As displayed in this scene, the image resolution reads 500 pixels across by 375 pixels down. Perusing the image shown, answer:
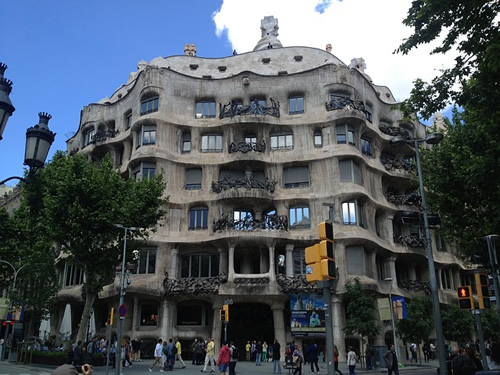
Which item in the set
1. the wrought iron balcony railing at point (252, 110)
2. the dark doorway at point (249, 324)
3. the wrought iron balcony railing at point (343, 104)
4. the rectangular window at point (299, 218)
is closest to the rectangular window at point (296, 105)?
the wrought iron balcony railing at point (252, 110)

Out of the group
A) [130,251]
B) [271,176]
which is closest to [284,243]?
[271,176]

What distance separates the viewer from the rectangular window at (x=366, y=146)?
1591 inches

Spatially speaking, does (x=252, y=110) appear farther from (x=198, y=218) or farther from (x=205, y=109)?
(x=198, y=218)

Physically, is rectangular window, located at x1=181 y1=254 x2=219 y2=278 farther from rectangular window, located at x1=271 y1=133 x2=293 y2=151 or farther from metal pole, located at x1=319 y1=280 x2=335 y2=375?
metal pole, located at x1=319 y1=280 x2=335 y2=375

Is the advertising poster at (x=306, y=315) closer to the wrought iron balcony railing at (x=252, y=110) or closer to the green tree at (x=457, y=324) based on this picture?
the green tree at (x=457, y=324)

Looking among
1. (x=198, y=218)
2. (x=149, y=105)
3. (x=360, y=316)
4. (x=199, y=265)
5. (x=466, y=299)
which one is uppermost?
(x=149, y=105)

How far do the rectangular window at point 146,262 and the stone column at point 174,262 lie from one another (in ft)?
4.14

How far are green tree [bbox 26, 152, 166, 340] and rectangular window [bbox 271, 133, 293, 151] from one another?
13.3 metres

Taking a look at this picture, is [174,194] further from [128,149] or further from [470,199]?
[470,199]

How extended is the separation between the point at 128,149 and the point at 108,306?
13.2m

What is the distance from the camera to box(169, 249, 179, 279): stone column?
36.4 meters

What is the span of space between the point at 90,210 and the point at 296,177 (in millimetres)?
17175

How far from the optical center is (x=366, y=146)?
4088 centimetres

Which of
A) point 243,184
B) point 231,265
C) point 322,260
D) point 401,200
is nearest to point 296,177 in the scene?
point 243,184
